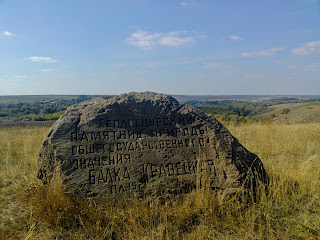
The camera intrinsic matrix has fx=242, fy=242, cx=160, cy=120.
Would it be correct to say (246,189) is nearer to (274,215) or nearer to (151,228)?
(274,215)

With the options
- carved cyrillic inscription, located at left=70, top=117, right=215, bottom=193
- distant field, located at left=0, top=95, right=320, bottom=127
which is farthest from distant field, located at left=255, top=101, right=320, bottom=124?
carved cyrillic inscription, located at left=70, top=117, right=215, bottom=193

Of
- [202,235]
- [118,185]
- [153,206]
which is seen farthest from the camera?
[118,185]

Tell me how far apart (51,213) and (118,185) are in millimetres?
952

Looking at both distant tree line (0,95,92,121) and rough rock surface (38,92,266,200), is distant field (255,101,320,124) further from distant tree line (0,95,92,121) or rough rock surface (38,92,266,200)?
distant tree line (0,95,92,121)

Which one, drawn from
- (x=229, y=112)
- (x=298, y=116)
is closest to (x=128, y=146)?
(x=298, y=116)

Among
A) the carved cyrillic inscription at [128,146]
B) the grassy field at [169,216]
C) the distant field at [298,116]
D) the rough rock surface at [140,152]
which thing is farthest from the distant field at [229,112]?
the carved cyrillic inscription at [128,146]

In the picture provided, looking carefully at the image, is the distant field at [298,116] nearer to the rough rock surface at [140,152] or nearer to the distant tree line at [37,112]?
the rough rock surface at [140,152]

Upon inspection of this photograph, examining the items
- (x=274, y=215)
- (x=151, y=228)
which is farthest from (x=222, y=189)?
(x=151, y=228)

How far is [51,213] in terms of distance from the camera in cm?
318

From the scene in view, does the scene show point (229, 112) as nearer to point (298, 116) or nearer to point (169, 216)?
point (298, 116)

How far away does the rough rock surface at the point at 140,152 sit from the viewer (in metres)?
3.64

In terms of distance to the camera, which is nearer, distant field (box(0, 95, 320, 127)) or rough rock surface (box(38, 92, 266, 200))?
rough rock surface (box(38, 92, 266, 200))

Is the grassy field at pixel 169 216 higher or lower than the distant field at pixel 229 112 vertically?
lower

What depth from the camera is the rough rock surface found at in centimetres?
364
